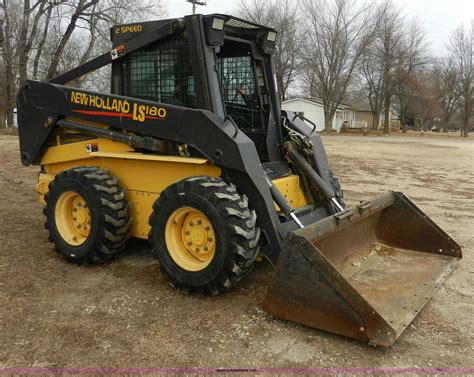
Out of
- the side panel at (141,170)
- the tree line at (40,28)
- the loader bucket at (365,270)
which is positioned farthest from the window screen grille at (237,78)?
the tree line at (40,28)

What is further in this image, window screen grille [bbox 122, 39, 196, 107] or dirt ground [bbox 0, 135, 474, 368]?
window screen grille [bbox 122, 39, 196, 107]

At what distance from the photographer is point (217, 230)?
12.2 feet

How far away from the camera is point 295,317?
3.42m

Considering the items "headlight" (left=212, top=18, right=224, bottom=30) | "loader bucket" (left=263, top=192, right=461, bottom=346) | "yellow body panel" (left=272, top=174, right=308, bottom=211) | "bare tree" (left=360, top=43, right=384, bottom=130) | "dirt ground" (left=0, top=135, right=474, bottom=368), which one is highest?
"bare tree" (left=360, top=43, right=384, bottom=130)

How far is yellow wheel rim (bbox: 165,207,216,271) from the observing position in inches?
155

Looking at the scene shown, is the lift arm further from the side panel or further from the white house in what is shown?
the white house

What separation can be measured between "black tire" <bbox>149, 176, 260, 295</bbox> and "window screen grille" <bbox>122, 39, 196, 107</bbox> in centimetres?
101

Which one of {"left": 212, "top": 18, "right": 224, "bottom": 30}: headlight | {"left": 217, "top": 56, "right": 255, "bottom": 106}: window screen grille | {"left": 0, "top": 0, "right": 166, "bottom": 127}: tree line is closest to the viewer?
{"left": 212, "top": 18, "right": 224, "bottom": 30}: headlight

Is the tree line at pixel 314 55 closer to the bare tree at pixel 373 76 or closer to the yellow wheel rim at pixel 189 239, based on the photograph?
the bare tree at pixel 373 76

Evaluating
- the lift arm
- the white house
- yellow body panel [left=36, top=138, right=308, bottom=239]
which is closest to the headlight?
the lift arm

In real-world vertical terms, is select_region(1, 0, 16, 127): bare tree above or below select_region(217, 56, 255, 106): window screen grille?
above

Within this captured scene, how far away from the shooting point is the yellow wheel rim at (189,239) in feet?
12.9

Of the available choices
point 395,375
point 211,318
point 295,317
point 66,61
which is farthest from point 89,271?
point 66,61

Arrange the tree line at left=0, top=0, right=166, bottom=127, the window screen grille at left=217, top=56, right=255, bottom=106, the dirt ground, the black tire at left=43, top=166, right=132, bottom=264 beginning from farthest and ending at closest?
the tree line at left=0, top=0, right=166, bottom=127
the window screen grille at left=217, top=56, right=255, bottom=106
the black tire at left=43, top=166, right=132, bottom=264
the dirt ground
